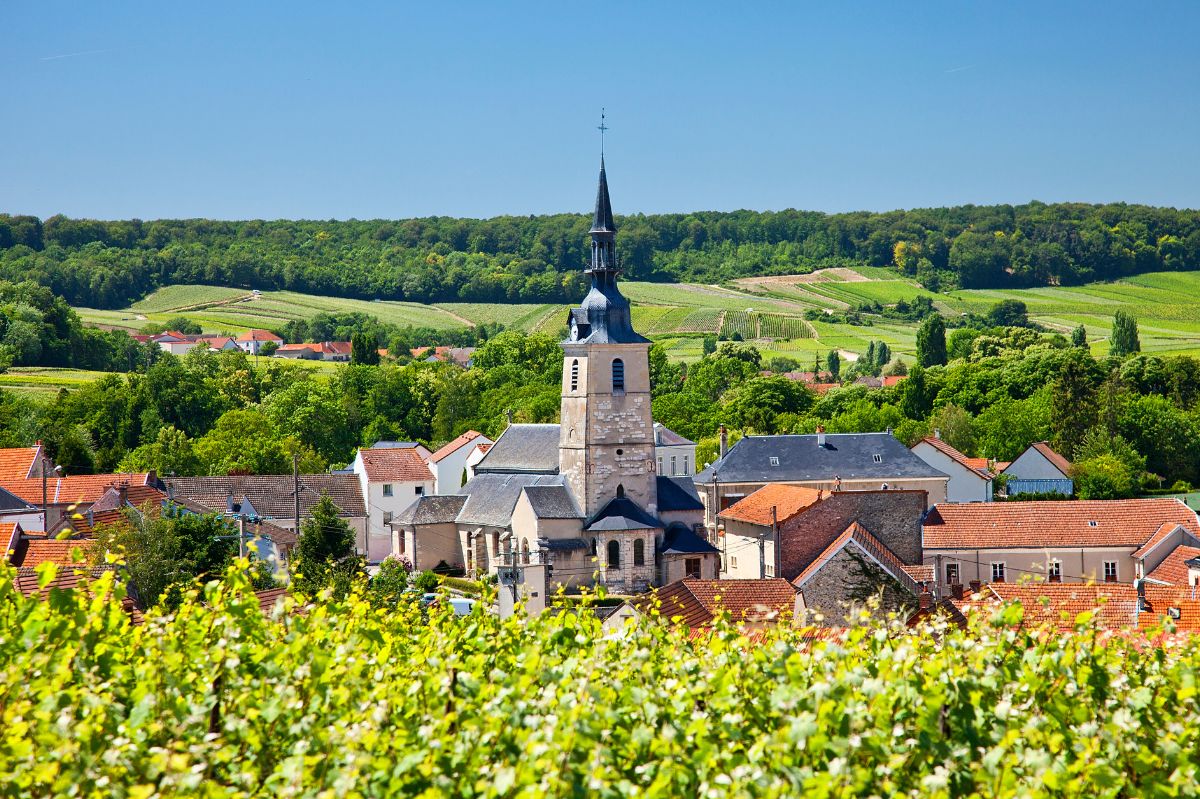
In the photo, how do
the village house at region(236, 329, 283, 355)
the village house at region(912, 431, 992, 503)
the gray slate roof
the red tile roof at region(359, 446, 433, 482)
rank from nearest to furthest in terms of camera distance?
1. the gray slate roof
2. the red tile roof at region(359, 446, 433, 482)
3. the village house at region(912, 431, 992, 503)
4. the village house at region(236, 329, 283, 355)

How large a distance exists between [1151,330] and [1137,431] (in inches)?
2433

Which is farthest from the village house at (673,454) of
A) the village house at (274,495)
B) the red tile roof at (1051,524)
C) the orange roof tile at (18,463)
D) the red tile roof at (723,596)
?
the red tile roof at (723,596)

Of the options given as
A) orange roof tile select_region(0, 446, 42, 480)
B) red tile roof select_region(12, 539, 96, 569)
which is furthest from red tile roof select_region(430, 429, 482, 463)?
red tile roof select_region(12, 539, 96, 569)

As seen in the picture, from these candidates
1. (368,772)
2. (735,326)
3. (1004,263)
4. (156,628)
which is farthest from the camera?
(1004,263)

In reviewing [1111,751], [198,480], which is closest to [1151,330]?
[198,480]

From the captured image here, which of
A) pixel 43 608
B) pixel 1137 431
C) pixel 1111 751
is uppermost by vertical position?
pixel 43 608

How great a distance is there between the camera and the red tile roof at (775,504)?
42531 mm

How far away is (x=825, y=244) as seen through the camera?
19638 cm

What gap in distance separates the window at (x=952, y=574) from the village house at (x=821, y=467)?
13.5 m

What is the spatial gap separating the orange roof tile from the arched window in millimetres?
20054

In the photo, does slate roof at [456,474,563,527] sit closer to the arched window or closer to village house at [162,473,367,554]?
the arched window

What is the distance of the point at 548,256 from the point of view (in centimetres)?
18888

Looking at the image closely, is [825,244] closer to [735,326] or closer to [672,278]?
[672,278]

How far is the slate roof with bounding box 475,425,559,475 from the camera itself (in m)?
55.1
